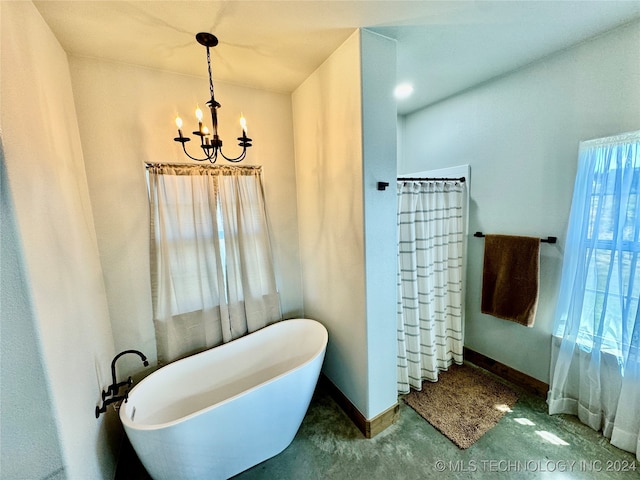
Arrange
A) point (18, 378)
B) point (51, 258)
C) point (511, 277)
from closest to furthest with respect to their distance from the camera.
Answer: point (18, 378)
point (51, 258)
point (511, 277)

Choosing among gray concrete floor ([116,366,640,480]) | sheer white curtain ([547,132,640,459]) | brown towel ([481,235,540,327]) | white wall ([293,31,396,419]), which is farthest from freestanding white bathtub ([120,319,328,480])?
sheer white curtain ([547,132,640,459])

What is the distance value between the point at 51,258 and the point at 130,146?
104cm

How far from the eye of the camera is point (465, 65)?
183 cm

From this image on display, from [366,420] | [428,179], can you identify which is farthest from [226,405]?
[428,179]

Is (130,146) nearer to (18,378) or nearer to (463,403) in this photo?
(18,378)

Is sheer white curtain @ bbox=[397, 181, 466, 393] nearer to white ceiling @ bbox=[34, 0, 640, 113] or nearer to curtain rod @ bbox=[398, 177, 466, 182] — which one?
curtain rod @ bbox=[398, 177, 466, 182]

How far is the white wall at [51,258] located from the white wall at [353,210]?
1519 mm

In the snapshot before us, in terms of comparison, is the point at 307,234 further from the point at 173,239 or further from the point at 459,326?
the point at 459,326

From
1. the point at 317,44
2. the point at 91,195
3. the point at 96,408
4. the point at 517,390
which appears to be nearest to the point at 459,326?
the point at 517,390

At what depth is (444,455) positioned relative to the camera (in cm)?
158

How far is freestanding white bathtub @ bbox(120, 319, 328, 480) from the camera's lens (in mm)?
1247

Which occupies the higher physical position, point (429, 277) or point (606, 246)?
point (606, 246)

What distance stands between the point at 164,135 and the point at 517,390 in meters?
3.58

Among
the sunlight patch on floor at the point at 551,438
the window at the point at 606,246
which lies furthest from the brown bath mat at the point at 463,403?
the window at the point at 606,246
